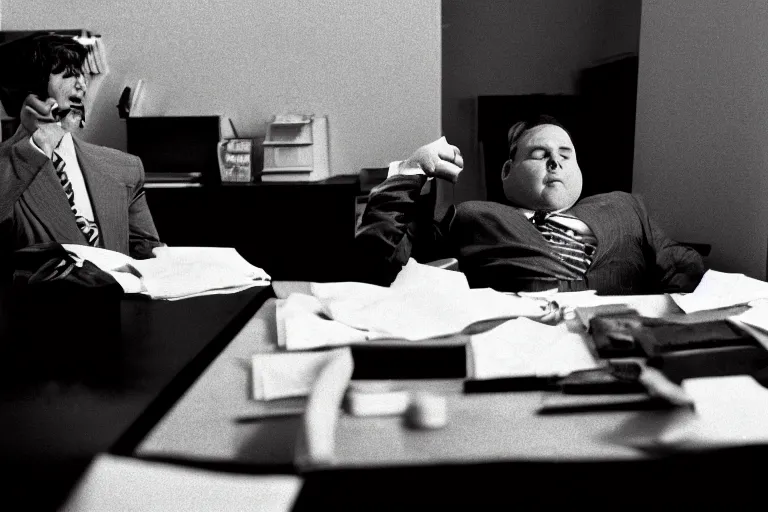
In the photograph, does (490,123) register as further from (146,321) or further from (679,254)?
(146,321)

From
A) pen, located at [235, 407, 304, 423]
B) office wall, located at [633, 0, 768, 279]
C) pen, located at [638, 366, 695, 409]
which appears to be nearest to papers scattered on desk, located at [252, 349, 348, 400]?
pen, located at [235, 407, 304, 423]

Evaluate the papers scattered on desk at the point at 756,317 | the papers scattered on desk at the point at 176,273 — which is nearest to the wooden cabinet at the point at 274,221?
the papers scattered on desk at the point at 176,273

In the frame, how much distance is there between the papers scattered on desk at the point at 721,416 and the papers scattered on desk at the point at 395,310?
0.31m

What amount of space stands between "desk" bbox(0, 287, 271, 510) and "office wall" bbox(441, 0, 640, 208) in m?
2.44

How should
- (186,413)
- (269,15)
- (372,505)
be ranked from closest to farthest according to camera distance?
(372,505), (186,413), (269,15)

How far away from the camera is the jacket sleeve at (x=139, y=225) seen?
162cm

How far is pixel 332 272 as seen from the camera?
116 inches

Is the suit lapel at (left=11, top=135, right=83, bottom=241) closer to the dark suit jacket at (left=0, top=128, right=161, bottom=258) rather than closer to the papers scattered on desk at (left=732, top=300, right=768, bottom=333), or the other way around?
the dark suit jacket at (left=0, top=128, right=161, bottom=258)

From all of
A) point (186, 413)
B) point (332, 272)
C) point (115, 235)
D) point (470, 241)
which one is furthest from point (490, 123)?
point (186, 413)

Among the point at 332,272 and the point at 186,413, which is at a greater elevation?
the point at 186,413

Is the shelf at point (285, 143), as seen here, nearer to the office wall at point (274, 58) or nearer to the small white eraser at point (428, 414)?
the office wall at point (274, 58)

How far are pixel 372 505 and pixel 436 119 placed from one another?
278cm

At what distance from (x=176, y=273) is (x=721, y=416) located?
0.88m

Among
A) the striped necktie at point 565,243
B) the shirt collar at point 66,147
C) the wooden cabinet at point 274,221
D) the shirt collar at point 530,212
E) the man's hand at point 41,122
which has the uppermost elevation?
the man's hand at point 41,122
